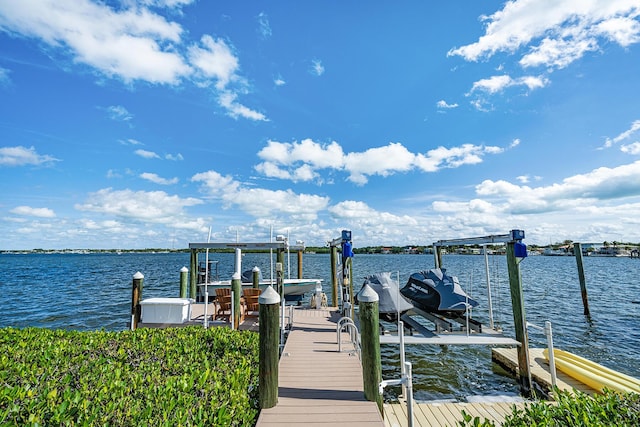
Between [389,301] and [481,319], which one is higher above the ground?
[389,301]

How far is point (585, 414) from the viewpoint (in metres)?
2.79

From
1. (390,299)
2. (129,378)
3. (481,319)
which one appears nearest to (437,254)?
(481,319)

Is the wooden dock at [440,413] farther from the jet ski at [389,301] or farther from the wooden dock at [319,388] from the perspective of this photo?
the jet ski at [389,301]

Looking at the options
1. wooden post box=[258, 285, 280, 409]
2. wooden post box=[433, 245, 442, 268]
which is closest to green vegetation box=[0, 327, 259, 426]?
wooden post box=[258, 285, 280, 409]

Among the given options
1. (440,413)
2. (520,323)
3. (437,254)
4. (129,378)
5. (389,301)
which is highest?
(437,254)

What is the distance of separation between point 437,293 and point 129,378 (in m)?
9.11

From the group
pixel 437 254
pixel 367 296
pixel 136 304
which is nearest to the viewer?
pixel 367 296

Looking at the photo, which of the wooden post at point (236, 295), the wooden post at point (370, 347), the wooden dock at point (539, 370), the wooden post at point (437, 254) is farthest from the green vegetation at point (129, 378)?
the wooden post at point (437, 254)

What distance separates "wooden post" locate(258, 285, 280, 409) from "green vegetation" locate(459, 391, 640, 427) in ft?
8.07

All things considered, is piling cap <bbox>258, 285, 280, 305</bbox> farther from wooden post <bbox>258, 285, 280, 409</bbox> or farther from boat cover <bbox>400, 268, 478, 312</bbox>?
boat cover <bbox>400, 268, 478, 312</bbox>

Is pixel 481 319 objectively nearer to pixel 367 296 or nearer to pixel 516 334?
pixel 516 334

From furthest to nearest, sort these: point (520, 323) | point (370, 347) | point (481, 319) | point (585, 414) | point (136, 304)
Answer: point (481, 319)
point (136, 304)
point (520, 323)
point (370, 347)
point (585, 414)

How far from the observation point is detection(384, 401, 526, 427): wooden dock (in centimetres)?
536

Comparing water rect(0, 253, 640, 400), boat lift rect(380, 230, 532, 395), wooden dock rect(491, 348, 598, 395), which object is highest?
boat lift rect(380, 230, 532, 395)
